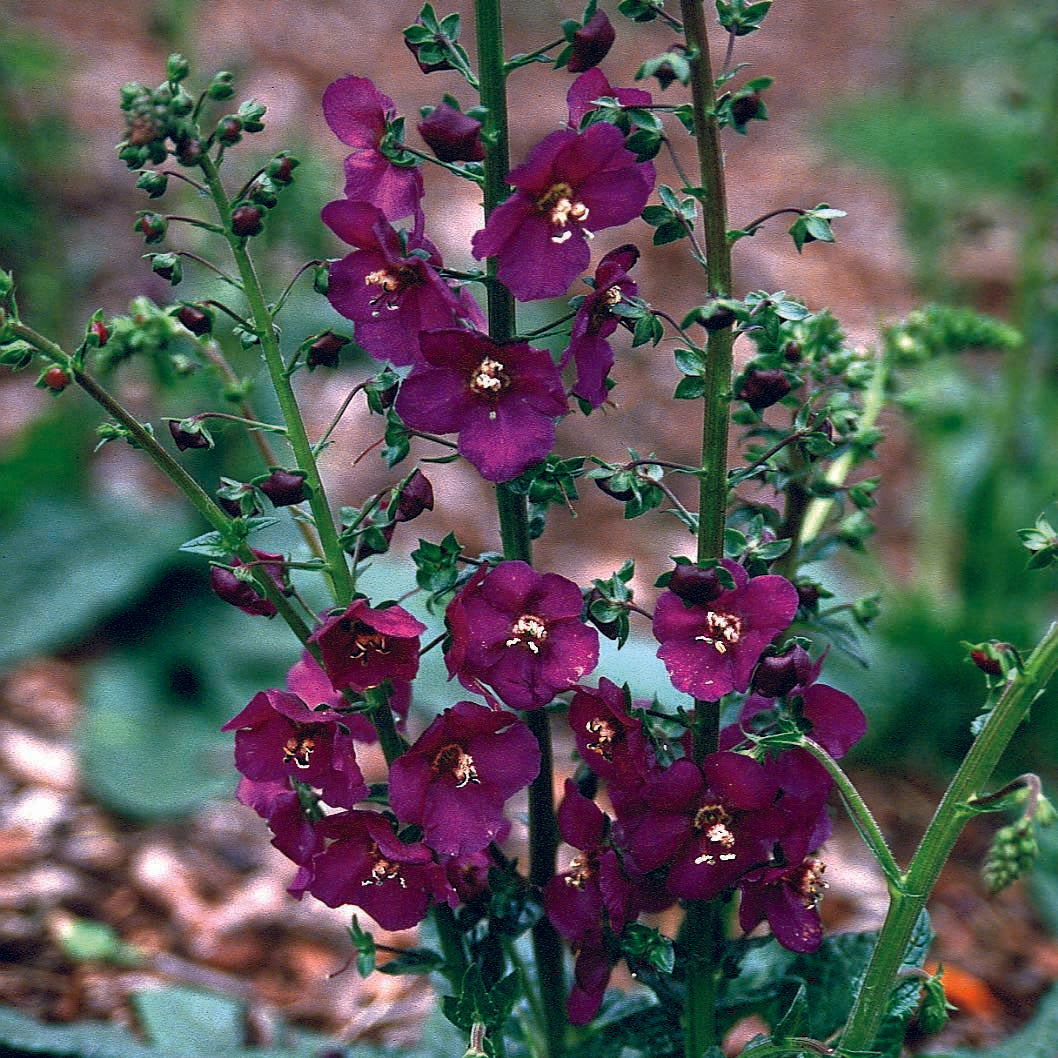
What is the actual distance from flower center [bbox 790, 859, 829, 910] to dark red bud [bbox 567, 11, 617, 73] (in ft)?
2.37

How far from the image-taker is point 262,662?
3197 millimetres

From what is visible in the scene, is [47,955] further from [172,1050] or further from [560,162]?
[560,162]

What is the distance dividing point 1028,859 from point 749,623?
0.29 meters

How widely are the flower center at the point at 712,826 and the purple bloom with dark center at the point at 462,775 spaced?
15cm

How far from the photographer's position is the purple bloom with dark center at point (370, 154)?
111 centimetres

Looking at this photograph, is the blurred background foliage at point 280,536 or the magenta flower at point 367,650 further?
the blurred background foliage at point 280,536

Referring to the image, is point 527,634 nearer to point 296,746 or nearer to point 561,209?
point 296,746

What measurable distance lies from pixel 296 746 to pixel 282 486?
9.3 inches

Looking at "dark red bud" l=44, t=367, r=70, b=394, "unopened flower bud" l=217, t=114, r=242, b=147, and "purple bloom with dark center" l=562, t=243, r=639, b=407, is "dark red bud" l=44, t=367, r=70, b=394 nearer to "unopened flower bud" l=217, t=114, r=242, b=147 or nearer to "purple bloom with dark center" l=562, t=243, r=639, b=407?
"unopened flower bud" l=217, t=114, r=242, b=147

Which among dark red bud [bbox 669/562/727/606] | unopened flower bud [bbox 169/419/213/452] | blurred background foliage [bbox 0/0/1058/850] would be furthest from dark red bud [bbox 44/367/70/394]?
blurred background foliage [bbox 0/0/1058/850]

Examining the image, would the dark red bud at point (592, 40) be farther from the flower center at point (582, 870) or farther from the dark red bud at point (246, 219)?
the flower center at point (582, 870)

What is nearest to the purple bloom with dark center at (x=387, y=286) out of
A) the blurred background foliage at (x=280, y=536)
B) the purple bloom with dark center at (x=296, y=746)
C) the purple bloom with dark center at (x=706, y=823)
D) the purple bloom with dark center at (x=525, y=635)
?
the purple bloom with dark center at (x=525, y=635)

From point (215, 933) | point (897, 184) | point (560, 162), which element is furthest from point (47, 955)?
point (897, 184)

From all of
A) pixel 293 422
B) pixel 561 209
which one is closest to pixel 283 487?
pixel 293 422
